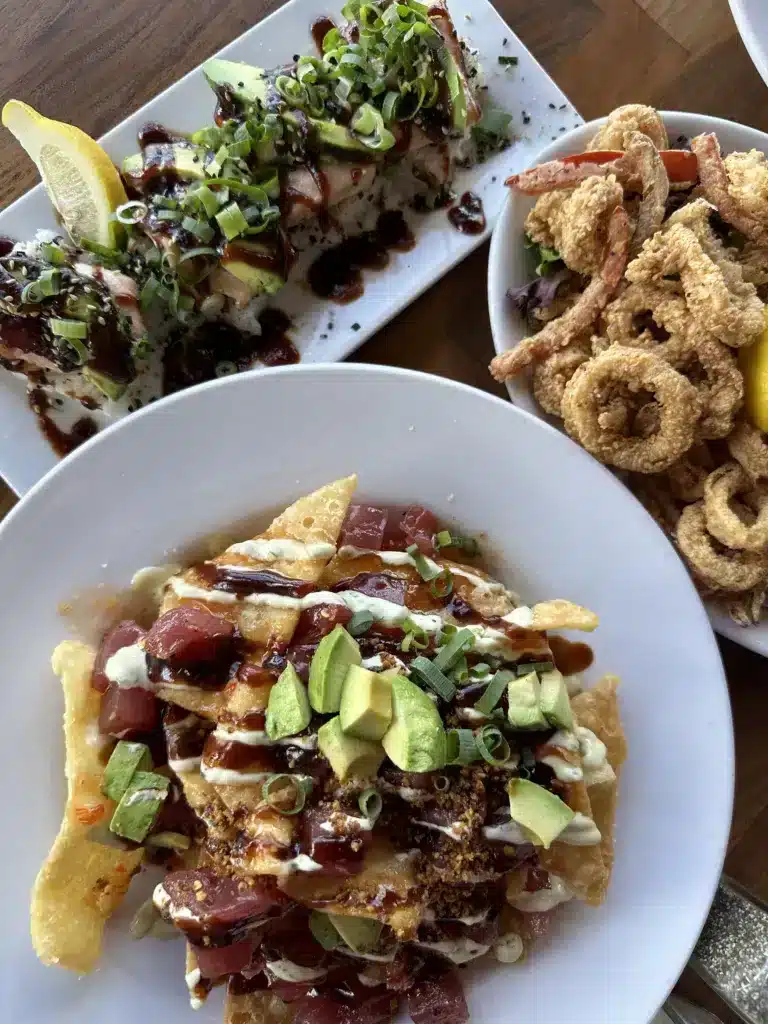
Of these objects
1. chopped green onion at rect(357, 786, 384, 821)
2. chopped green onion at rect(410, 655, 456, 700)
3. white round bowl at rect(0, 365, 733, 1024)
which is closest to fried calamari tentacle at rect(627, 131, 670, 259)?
white round bowl at rect(0, 365, 733, 1024)

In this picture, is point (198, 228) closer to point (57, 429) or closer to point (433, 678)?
point (57, 429)

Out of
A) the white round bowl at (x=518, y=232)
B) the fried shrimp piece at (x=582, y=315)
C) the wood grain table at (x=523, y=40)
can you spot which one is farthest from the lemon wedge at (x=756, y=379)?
the wood grain table at (x=523, y=40)

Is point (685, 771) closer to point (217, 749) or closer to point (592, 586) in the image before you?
point (592, 586)

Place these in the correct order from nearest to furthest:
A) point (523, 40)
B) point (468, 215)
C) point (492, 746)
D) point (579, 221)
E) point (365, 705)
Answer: point (365, 705), point (492, 746), point (579, 221), point (468, 215), point (523, 40)

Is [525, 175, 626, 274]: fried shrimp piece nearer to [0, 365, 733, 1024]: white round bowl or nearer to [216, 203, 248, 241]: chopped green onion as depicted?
[0, 365, 733, 1024]: white round bowl

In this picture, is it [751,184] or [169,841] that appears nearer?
[169,841]

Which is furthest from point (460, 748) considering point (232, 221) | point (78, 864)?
point (232, 221)
